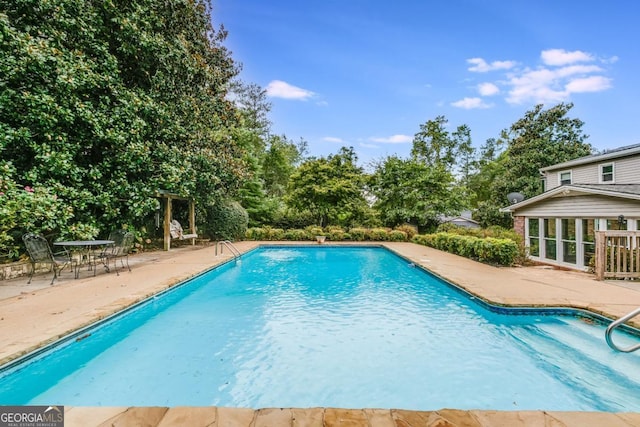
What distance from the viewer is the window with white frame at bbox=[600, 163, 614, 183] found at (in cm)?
1178

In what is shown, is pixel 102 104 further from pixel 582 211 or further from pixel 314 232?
pixel 582 211

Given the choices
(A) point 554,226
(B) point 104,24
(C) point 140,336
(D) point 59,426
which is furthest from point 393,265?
(B) point 104,24

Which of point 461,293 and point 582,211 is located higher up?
point 582,211

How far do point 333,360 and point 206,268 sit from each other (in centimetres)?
564

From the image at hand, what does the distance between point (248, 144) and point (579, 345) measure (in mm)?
17644

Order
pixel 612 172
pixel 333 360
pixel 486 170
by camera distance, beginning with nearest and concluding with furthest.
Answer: pixel 333 360 → pixel 612 172 → pixel 486 170

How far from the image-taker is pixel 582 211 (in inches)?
353

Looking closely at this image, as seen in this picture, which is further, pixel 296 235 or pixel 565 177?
pixel 296 235

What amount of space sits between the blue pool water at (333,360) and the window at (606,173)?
10177 mm

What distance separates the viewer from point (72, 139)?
7.55m

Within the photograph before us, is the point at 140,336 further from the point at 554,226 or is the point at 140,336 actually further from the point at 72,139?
the point at 554,226

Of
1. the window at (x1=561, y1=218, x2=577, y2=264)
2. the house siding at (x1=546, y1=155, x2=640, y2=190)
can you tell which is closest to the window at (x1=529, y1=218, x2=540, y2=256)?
the window at (x1=561, y1=218, x2=577, y2=264)

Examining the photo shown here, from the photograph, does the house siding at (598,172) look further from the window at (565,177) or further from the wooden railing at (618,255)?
the wooden railing at (618,255)

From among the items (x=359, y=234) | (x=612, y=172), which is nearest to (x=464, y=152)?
(x=359, y=234)
